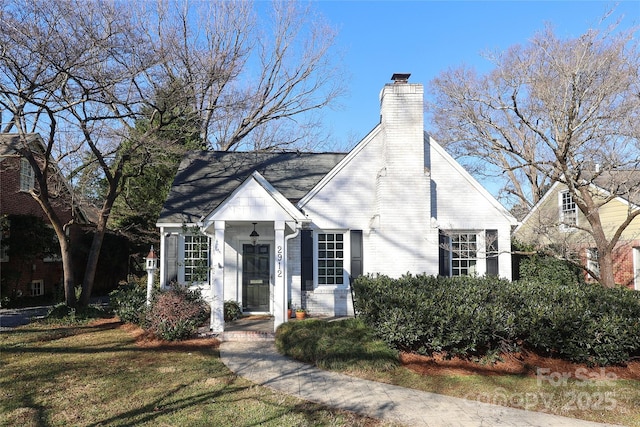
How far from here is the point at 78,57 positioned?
33.8ft

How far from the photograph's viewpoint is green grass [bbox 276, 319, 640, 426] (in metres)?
6.12

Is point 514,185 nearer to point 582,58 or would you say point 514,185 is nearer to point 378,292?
point 582,58

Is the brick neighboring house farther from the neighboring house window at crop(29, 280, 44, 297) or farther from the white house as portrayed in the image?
the white house

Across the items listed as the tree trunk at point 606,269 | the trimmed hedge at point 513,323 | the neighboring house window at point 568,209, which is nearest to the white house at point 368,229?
the tree trunk at point 606,269

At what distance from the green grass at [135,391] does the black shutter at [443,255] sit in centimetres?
655

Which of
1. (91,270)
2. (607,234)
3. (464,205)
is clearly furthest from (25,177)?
(607,234)

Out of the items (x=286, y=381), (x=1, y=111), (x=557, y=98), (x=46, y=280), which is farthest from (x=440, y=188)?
(x=46, y=280)

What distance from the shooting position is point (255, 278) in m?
12.4

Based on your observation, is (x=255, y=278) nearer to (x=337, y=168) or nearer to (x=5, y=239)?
(x=337, y=168)

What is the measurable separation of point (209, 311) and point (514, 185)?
75.6 ft

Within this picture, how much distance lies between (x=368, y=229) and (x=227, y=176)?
16.4ft

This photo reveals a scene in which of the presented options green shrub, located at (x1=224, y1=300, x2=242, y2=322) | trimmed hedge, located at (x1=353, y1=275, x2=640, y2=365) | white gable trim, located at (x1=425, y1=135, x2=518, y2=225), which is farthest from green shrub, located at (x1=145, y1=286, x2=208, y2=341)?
white gable trim, located at (x1=425, y1=135, x2=518, y2=225)

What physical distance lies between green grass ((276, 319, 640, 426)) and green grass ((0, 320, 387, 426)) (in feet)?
5.33

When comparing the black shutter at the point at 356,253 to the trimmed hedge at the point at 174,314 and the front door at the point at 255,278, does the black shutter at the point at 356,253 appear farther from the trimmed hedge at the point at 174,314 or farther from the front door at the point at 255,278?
the trimmed hedge at the point at 174,314
